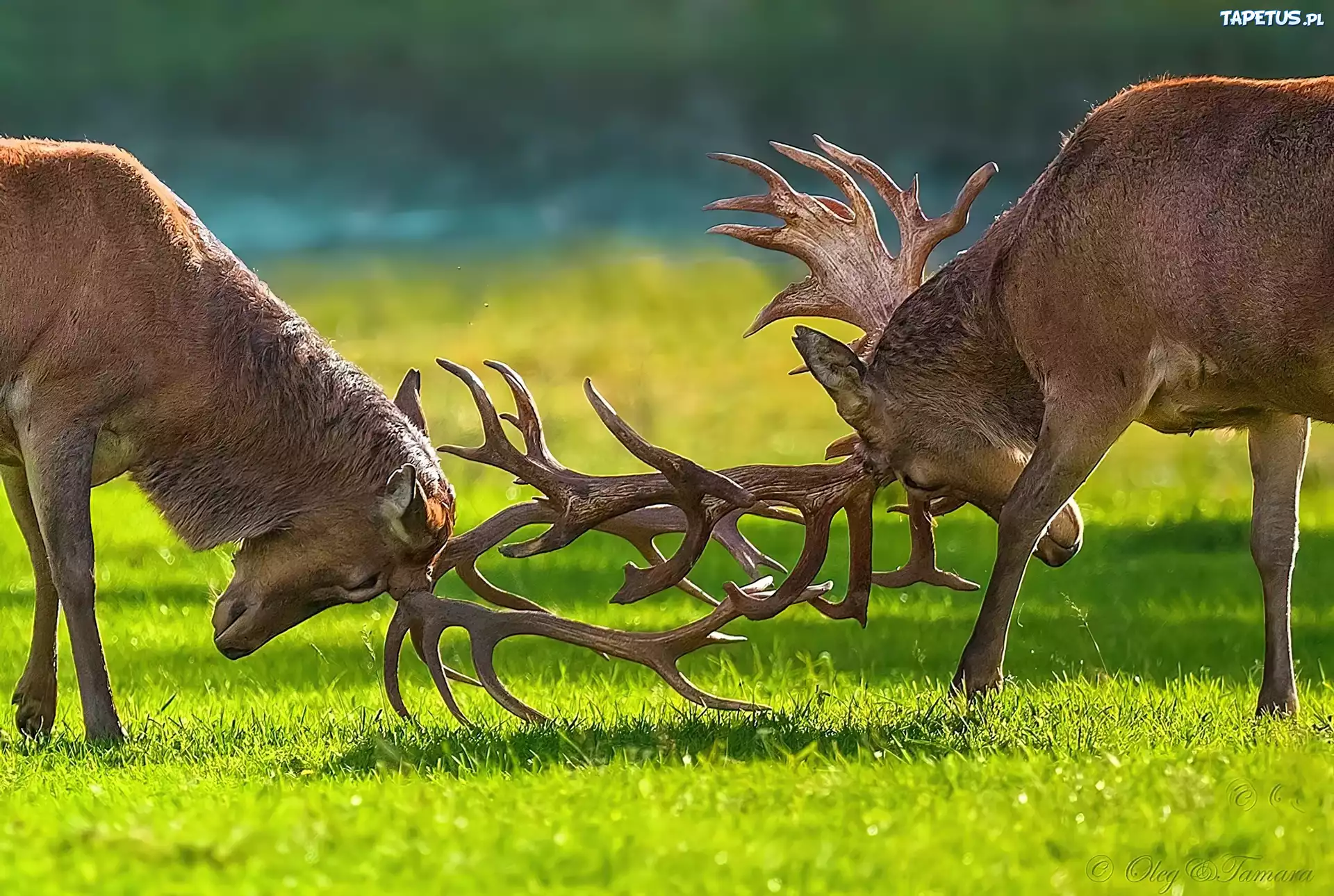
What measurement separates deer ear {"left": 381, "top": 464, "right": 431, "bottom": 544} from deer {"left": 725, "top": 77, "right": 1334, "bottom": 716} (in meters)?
1.85

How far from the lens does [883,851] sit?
520 cm

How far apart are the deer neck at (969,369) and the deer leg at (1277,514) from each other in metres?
1.05

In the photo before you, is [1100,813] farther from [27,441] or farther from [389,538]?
[27,441]

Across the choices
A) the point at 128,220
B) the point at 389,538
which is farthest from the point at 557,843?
the point at 128,220

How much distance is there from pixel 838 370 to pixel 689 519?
36.5 inches

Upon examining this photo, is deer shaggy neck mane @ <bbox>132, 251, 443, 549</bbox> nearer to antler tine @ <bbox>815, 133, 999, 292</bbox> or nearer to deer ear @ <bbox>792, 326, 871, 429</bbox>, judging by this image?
deer ear @ <bbox>792, 326, 871, 429</bbox>

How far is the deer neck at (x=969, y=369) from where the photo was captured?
7949 millimetres

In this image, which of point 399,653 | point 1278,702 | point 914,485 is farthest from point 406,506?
point 1278,702

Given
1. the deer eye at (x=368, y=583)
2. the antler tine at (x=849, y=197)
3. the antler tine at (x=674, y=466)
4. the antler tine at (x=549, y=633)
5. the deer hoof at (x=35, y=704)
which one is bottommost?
the deer hoof at (x=35, y=704)

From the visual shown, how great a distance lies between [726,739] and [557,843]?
1761 mm

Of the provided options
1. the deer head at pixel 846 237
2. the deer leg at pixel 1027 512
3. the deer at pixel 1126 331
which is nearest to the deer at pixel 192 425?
the deer leg at pixel 1027 512

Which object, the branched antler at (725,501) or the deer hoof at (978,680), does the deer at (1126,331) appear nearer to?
the deer hoof at (978,680)

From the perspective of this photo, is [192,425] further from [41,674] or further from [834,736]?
[834,736]

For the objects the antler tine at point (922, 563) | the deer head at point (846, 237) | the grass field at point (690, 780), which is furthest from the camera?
the deer head at point (846, 237)
